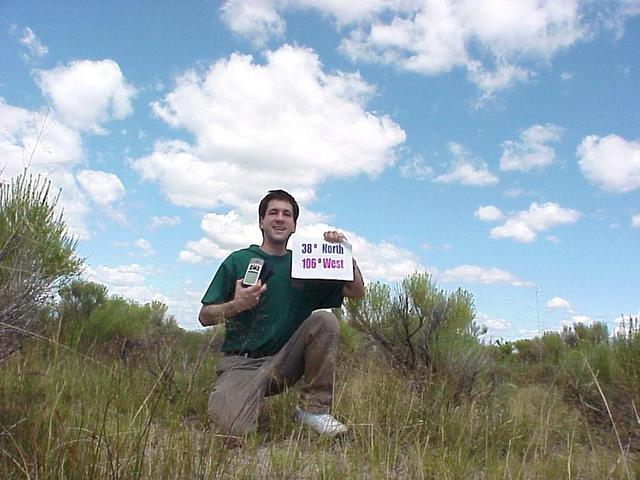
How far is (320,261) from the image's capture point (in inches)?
145

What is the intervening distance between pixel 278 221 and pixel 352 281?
0.67 metres

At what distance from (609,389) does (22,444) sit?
520 cm

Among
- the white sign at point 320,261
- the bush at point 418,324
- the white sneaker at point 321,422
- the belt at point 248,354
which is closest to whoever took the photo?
the white sneaker at point 321,422

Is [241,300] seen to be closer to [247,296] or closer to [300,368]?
[247,296]

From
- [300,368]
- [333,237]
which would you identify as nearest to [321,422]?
[300,368]

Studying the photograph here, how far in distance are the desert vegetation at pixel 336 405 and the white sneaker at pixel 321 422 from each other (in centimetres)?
7

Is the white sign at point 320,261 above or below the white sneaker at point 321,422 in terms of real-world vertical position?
above

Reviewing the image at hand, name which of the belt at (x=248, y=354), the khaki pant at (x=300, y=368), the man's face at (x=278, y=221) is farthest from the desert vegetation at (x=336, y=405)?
the man's face at (x=278, y=221)

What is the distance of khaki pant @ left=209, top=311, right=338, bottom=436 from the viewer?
3.72 meters

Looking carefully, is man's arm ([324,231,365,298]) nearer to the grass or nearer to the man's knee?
the man's knee

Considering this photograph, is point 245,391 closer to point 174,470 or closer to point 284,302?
point 284,302

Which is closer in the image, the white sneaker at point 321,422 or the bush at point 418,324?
the white sneaker at point 321,422

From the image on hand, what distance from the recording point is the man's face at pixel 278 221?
400 cm

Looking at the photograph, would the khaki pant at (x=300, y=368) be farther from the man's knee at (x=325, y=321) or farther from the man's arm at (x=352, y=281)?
the man's arm at (x=352, y=281)
